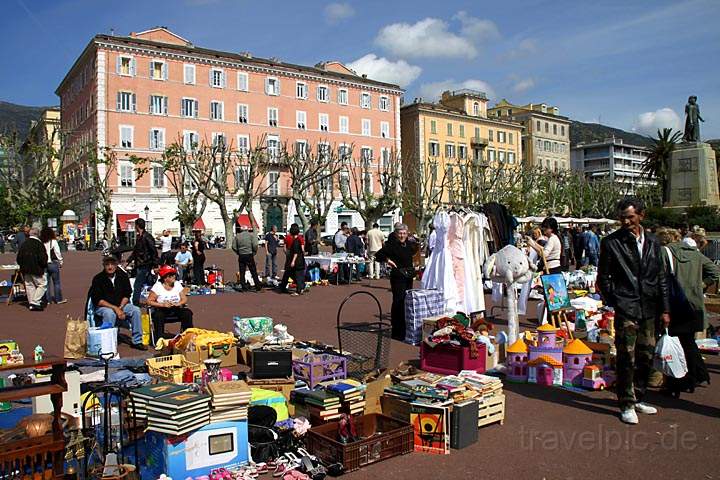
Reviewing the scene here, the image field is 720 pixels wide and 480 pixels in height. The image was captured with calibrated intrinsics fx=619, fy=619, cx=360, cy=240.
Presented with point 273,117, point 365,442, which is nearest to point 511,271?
point 365,442

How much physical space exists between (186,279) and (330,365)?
39.3ft

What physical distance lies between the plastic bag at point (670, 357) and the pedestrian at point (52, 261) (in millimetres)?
12604

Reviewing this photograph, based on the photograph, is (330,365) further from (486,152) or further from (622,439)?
(486,152)

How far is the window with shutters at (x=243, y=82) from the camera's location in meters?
55.2

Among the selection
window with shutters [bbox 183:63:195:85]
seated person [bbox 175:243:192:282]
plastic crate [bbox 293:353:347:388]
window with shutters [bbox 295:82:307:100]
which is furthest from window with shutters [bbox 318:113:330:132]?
plastic crate [bbox 293:353:347:388]

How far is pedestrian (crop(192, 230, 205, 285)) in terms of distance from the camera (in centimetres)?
1719

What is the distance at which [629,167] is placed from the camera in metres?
129

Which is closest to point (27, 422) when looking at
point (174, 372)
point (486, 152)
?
point (174, 372)

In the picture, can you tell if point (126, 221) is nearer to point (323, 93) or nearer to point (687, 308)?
point (323, 93)

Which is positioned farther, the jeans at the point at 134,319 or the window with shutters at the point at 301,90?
the window with shutters at the point at 301,90

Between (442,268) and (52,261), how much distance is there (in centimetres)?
943

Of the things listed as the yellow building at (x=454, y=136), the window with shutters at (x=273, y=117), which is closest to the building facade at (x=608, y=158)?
the yellow building at (x=454, y=136)

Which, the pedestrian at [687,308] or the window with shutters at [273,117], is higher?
the window with shutters at [273,117]

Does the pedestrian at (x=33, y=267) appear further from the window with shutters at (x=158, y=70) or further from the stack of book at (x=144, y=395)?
the window with shutters at (x=158, y=70)
